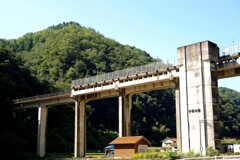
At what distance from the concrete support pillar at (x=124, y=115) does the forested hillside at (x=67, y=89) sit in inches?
783

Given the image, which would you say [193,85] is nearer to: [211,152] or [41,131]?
[211,152]

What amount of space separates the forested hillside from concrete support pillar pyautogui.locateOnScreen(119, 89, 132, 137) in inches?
783

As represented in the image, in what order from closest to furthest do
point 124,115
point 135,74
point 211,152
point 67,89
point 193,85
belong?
point 211,152, point 193,85, point 135,74, point 124,115, point 67,89

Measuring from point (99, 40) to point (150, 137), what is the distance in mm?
83283

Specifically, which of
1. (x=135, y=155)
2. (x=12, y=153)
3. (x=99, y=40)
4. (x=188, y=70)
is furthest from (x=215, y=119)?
(x=99, y=40)

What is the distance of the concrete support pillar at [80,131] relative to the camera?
56062mm

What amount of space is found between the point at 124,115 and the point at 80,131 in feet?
37.9

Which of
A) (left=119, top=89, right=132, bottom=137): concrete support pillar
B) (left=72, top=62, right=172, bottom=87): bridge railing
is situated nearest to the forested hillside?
(left=72, top=62, right=172, bottom=87): bridge railing

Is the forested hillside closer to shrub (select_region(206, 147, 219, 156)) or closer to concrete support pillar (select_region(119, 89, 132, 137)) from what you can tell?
concrete support pillar (select_region(119, 89, 132, 137))

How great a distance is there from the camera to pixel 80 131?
57.4 m

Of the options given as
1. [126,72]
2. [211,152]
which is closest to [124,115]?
[126,72]

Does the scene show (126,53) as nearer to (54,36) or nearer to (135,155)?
(54,36)

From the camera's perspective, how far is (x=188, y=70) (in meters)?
40.7

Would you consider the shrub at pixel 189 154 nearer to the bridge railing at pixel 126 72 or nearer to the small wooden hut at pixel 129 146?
the small wooden hut at pixel 129 146
